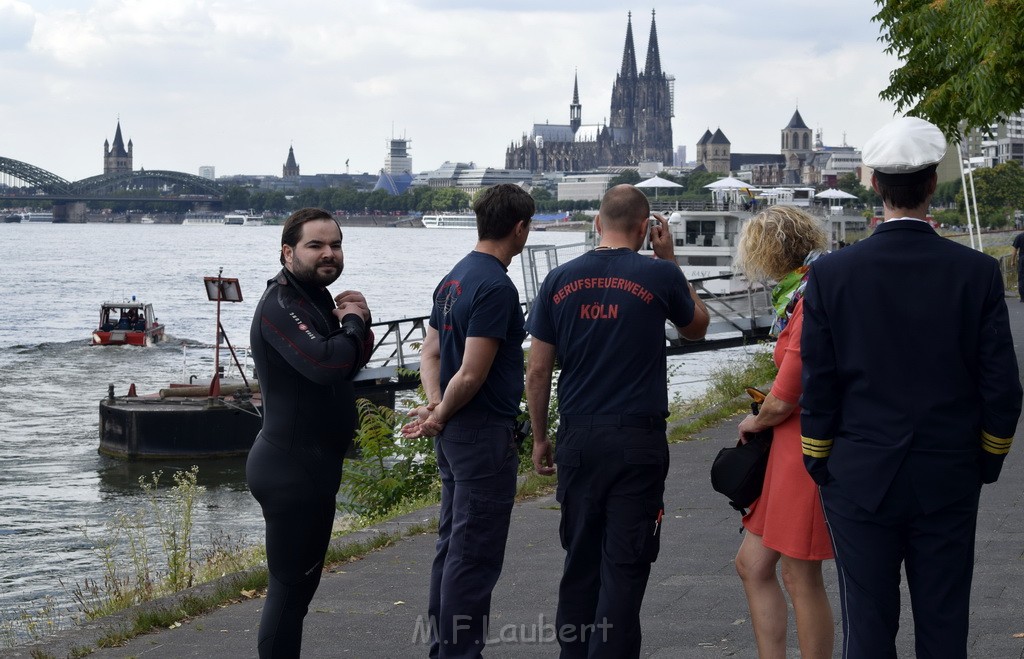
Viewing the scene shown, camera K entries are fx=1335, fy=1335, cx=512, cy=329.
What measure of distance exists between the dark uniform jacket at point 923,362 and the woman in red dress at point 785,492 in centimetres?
49

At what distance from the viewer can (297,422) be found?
4.17 metres

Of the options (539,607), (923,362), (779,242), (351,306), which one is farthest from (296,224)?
(539,607)

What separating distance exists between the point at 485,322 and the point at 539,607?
1.68 m

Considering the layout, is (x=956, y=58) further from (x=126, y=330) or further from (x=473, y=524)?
(x=126, y=330)

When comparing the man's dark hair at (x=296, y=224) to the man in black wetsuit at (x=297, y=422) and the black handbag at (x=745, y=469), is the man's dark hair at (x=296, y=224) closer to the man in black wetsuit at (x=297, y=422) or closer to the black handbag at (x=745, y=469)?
the man in black wetsuit at (x=297, y=422)

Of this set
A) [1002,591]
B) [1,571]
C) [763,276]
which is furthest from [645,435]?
[1,571]

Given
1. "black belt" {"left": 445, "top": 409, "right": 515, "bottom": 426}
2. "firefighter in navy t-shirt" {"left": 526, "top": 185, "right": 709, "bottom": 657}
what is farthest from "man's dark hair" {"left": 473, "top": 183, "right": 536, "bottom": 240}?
"black belt" {"left": 445, "top": 409, "right": 515, "bottom": 426}

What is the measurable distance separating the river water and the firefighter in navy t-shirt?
29.3 feet

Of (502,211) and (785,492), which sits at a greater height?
(502,211)

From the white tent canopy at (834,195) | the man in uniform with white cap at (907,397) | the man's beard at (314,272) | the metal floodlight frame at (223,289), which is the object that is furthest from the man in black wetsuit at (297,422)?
the white tent canopy at (834,195)

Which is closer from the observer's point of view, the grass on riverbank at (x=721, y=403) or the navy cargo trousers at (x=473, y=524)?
the navy cargo trousers at (x=473, y=524)

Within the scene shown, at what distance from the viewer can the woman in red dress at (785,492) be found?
3.87m

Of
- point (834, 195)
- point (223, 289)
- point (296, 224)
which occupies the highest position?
point (834, 195)

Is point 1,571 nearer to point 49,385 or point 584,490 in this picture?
point 584,490
